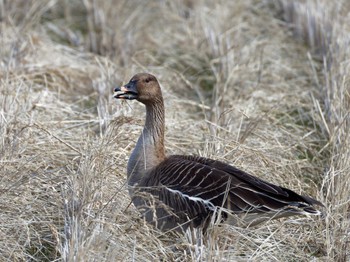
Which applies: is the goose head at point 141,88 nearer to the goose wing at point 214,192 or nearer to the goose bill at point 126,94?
the goose bill at point 126,94

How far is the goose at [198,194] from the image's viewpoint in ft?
15.3

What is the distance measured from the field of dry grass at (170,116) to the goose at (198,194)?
116 mm

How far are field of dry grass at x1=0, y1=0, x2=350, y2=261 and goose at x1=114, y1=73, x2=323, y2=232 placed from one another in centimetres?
12

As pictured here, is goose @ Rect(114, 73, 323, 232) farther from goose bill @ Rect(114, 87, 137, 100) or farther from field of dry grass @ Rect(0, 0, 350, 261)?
field of dry grass @ Rect(0, 0, 350, 261)

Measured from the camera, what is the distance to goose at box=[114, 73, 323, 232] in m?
4.67

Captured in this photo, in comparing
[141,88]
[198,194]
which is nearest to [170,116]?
[141,88]

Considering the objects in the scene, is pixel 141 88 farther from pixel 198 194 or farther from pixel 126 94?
pixel 198 194

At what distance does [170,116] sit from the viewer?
6.89m

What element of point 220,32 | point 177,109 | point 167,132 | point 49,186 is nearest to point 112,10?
point 220,32

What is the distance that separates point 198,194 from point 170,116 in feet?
7.04

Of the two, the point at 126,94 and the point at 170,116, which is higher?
the point at 126,94

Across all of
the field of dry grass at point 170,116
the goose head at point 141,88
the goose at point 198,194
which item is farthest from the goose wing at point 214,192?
the goose head at point 141,88

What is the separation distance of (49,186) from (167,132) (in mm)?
1534

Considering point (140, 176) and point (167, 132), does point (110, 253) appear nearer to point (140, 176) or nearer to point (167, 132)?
point (140, 176)
